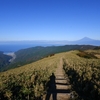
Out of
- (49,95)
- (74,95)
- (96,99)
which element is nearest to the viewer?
(96,99)

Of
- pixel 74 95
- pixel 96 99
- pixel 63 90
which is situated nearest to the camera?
pixel 96 99

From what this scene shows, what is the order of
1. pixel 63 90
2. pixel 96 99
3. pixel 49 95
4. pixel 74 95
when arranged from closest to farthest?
1. pixel 96 99
2. pixel 74 95
3. pixel 49 95
4. pixel 63 90

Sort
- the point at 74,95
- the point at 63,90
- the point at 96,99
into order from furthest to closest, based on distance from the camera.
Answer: the point at 63,90 → the point at 74,95 → the point at 96,99

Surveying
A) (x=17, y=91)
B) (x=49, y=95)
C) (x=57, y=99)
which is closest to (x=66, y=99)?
(x=57, y=99)

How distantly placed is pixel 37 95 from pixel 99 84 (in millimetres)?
4645

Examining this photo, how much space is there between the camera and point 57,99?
1122 cm

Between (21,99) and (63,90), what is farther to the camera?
(63,90)

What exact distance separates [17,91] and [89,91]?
16.4ft

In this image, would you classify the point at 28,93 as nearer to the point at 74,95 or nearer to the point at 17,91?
the point at 17,91

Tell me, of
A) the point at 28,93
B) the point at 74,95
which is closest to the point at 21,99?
the point at 28,93

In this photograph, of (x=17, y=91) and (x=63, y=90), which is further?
(x=63, y=90)

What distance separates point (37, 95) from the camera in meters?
11.6

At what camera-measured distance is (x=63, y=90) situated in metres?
13.8

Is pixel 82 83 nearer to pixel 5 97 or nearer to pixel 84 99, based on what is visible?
pixel 84 99
